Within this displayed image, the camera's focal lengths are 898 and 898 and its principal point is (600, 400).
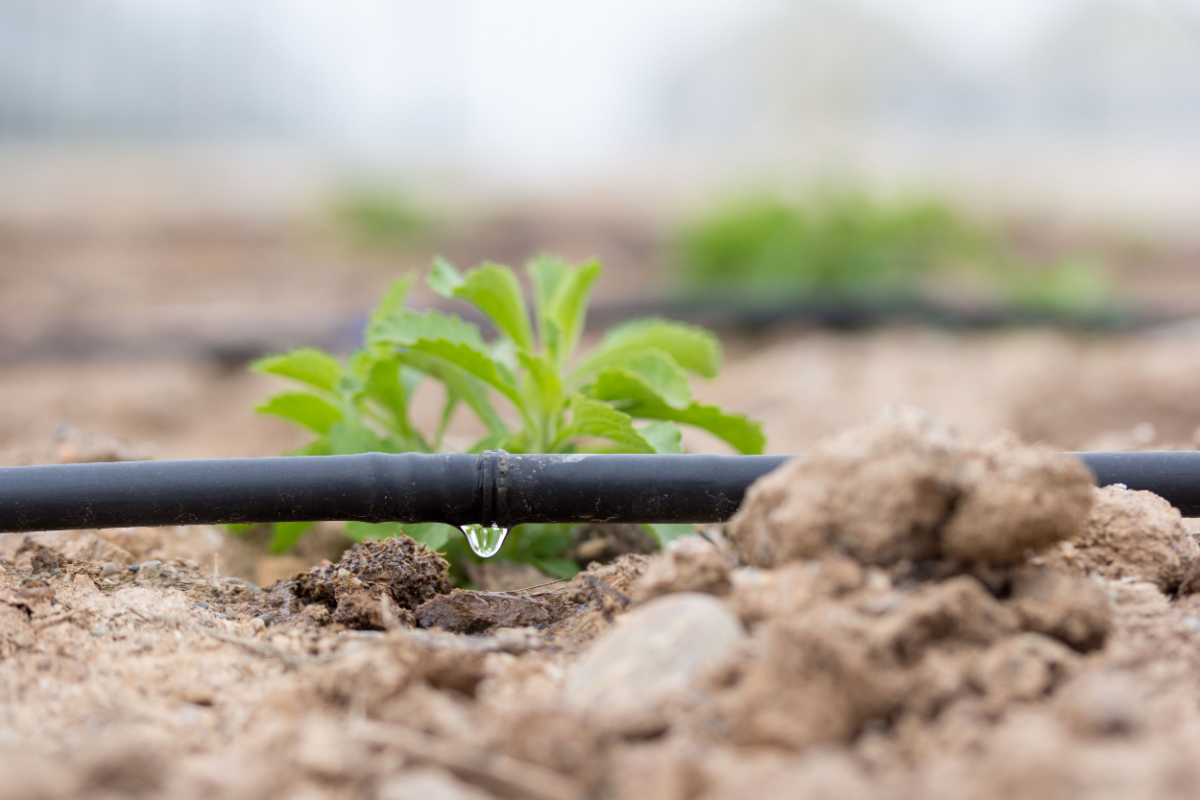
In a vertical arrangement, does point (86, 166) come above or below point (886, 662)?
above

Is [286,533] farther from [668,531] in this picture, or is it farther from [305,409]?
[668,531]

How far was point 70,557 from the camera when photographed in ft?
4.87

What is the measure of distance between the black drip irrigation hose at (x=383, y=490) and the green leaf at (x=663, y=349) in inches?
19.2

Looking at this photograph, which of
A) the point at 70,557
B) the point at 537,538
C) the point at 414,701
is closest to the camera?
the point at 414,701

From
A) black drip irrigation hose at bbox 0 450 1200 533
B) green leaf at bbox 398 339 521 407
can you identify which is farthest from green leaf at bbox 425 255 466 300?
black drip irrigation hose at bbox 0 450 1200 533

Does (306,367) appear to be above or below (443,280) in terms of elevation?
below

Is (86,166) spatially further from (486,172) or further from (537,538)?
(537,538)

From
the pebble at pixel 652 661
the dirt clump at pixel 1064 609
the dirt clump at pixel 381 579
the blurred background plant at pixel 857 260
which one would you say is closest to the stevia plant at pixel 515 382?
the dirt clump at pixel 381 579

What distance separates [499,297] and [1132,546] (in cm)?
107

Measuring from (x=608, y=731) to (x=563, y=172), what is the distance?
21.8 meters

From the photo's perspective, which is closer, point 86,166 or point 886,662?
point 886,662

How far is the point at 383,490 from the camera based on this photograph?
1279 millimetres

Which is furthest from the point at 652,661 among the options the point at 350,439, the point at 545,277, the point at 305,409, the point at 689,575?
the point at 545,277

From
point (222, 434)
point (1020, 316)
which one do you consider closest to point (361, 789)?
point (222, 434)
